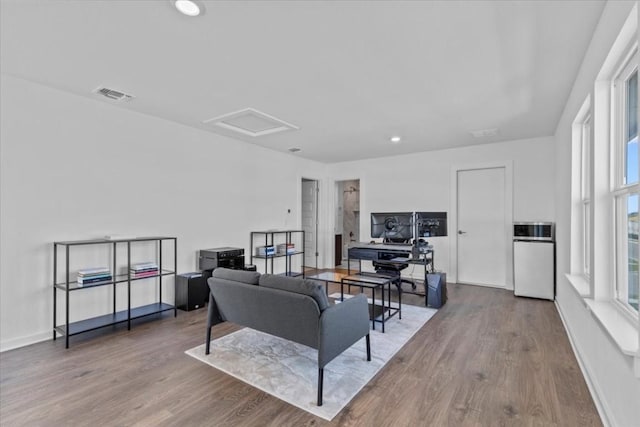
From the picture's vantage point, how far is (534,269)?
175 inches

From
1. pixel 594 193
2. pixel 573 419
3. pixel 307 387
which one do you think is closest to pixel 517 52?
pixel 594 193

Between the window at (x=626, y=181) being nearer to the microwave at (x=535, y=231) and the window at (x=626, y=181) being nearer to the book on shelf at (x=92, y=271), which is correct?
the microwave at (x=535, y=231)

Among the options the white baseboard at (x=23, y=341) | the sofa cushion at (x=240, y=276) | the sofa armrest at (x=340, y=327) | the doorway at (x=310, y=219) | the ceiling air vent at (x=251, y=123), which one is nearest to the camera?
the sofa armrest at (x=340, y=327)

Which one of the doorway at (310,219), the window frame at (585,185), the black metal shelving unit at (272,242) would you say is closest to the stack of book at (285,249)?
the black metal shelving unit at (272,242)

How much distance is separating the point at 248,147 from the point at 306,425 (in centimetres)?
433

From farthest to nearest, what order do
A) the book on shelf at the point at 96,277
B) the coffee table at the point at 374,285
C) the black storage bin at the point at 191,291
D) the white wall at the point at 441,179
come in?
the white wall at the point at 441,179 < the black storage bin at the point at 191,291 < the coffee table at the point at 374,285 < the book on shelf at the point at 96,277

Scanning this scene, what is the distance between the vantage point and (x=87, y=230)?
10.9 ft

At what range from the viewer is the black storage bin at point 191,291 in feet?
12.9

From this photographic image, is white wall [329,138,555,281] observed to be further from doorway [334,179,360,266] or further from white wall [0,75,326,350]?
white wall [0,75,326,350]

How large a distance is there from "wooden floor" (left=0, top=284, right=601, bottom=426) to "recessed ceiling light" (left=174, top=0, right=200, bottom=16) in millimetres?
2492

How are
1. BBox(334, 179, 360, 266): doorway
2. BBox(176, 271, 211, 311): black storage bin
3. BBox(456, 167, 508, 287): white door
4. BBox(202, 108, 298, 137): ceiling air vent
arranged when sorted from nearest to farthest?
1. BBox(202, 108, 298, 137): ceiling air vent
2. BBox(176, 271, 211, 311): black storage bin
3. BBox(456, 167, 508, 287): white door
4. BBox(334, 179, 360, 266): doorway

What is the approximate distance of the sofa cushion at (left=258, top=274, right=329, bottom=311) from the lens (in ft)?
6.91

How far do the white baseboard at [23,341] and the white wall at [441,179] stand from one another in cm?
522

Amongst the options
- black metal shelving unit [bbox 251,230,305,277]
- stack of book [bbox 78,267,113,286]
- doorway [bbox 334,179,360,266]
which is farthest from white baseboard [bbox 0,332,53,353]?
doorway [bbox 334,179,360,266]
